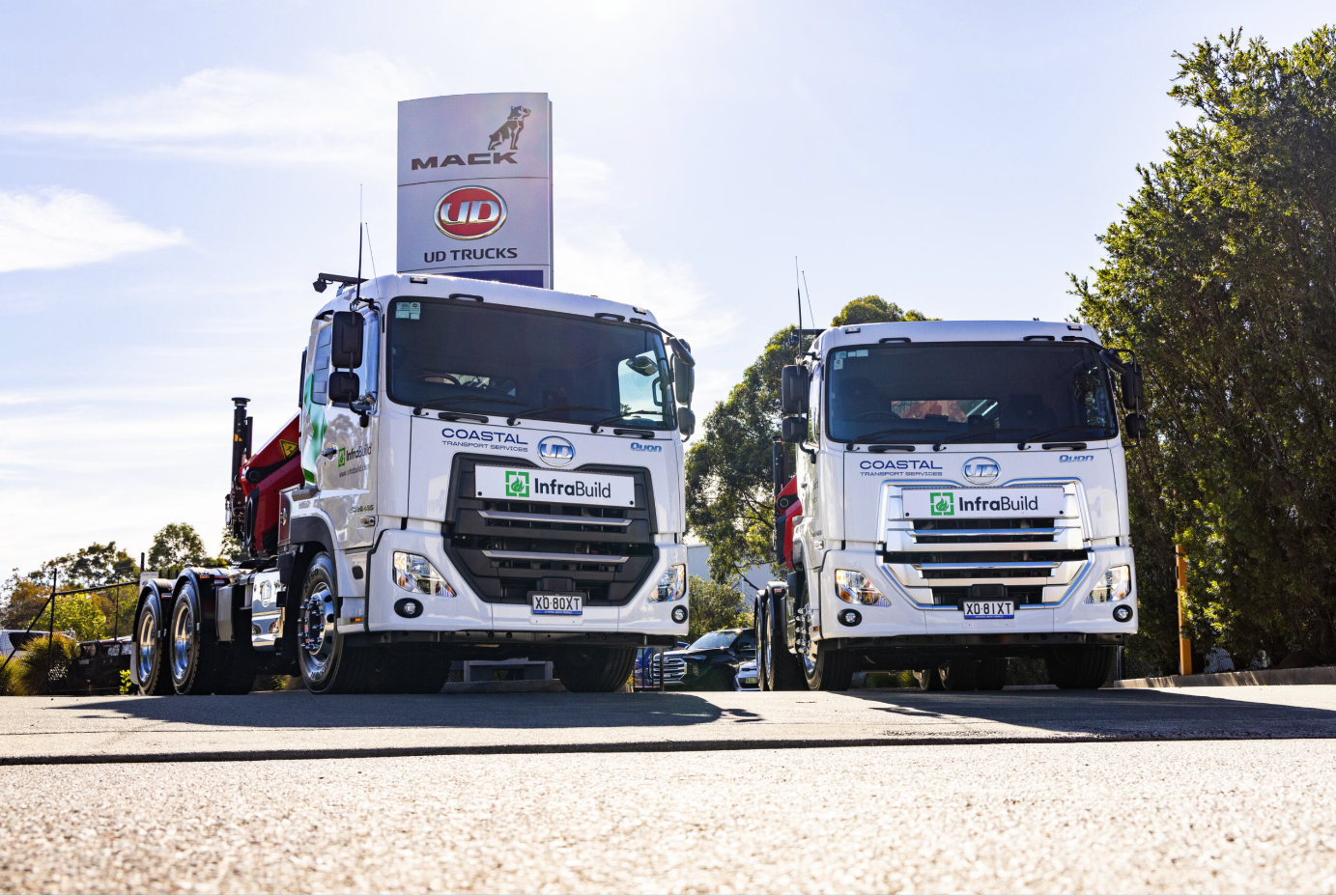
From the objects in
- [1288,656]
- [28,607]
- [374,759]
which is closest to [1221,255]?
[1288,656]

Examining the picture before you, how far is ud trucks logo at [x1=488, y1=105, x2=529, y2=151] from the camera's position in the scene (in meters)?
25.1

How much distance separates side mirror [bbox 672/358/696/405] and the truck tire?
2.35 meters

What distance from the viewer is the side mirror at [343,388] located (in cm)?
988

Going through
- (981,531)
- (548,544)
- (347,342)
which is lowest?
(548,544)

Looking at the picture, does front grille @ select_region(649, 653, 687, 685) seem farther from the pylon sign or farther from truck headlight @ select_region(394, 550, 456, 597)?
truck headlight @ select_region(394, 550, 456, 597)

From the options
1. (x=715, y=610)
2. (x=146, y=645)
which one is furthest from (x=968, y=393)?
(x=715, y=610)

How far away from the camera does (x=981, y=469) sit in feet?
34.2

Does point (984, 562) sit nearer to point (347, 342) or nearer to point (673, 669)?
point (347, 342)

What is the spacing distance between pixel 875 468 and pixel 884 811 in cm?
726

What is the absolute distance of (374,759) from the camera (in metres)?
4.87

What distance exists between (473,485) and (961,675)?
20.1ft

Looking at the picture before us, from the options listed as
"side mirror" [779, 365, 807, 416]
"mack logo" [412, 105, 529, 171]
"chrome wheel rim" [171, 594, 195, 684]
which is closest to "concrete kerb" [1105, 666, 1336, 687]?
"side mirror" [779, 365, 807, 416]

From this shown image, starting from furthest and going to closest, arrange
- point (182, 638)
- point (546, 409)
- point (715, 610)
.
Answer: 1. point (715, 610)
2. point (182, 638)
3. point (546, 409)

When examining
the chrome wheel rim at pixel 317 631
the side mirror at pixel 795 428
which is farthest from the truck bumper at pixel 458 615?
the side mirror at pixel 795 428
